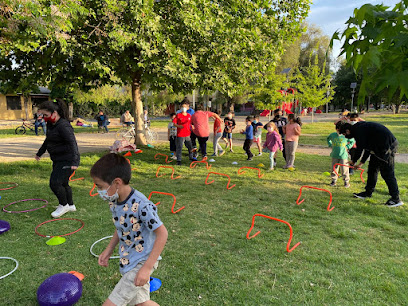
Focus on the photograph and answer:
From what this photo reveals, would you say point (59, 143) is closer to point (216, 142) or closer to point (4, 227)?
point (4, 227)

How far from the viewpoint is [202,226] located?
494 centimetres

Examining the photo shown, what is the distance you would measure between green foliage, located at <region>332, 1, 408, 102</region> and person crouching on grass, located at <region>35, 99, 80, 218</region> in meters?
4.43

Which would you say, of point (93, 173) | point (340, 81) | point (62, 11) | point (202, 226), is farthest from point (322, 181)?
point (340, 81)

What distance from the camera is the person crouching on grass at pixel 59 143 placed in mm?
4816

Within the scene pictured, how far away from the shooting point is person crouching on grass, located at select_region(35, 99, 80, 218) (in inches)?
190

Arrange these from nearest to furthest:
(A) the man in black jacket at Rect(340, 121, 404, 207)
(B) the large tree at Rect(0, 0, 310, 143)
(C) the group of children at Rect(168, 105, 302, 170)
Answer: (A) the man in black jacket at Rect(340, 121, 404, 207) < (B) the large tree at Rect(0, 0, 310, 143) < (C) the group of children at Rect(168, 105, 302, 170)

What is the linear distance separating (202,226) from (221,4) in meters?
8.60

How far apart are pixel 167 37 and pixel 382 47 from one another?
831 cm

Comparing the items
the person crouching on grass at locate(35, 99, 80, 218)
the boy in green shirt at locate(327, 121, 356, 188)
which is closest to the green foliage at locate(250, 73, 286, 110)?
the boy in green shirt at locate(327, 121, 356, 188)

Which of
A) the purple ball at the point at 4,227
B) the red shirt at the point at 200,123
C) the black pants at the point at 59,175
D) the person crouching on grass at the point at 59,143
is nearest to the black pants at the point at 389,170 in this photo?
the red shirt at the point at 200,123

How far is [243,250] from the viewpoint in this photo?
13.5ft

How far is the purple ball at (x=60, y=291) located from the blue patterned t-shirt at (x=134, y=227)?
39.8 inches

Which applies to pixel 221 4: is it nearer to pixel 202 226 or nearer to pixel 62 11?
pixel 62 11

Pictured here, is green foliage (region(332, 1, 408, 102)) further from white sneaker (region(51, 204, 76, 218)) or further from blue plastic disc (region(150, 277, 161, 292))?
white sneaker (region(51, 204, 76, 218))
